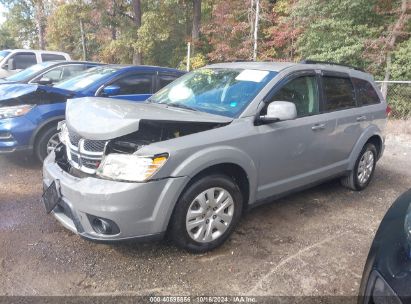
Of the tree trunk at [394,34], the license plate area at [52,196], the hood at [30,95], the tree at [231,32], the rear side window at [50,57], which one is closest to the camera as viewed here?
the license plate area at [52,196]

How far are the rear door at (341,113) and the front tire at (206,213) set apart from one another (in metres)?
1.61

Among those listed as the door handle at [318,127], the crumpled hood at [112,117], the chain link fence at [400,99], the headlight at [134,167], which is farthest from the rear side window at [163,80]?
the chain link fence at [400,99]

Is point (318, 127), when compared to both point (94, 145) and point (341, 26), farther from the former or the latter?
point (341, 26)

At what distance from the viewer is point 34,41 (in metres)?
37.7

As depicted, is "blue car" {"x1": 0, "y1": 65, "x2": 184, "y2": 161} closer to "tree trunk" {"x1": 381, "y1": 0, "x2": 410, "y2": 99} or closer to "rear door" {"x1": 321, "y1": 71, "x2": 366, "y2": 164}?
"rear door" {"x1": 321, "y1": 71, "x2": 366, "y2": 164}

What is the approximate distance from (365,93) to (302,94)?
1430mm

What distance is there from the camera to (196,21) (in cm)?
1984

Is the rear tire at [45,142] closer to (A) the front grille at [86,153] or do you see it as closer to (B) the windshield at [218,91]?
(B) the windshield at [218,91]

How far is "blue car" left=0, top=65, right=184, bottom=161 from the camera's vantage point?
16.7 feet

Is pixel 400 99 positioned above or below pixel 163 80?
below

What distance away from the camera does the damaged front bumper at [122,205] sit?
2.76 m

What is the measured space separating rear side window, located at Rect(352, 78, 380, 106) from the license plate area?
375 centimetres

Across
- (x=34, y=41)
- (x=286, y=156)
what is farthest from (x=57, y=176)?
(x=34, y=41)

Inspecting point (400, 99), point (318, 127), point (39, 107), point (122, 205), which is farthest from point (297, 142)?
point (400, 99)
